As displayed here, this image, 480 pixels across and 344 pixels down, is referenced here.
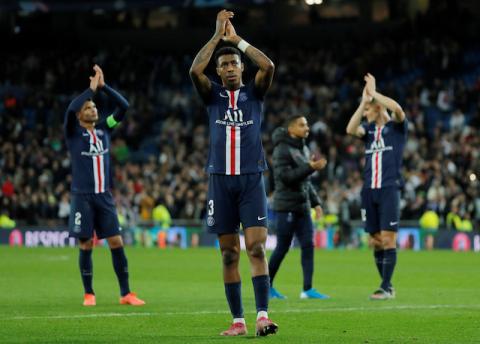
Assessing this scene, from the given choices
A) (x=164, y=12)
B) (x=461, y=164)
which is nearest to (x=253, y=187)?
(x=461, y=164)

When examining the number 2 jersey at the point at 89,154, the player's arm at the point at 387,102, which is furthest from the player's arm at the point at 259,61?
the player's arm at the point at 387,102

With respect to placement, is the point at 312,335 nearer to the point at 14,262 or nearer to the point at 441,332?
the point at 441,332

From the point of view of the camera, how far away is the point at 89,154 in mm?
14320

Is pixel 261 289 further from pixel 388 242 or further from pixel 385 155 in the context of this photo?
pixel 385 155

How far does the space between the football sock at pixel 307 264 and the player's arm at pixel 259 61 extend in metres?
5.29

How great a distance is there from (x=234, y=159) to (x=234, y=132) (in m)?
0.24

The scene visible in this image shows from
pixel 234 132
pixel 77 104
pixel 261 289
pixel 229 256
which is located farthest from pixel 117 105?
pixel 261 289

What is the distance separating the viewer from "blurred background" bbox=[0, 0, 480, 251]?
107 feet

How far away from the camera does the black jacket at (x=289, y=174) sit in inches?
600

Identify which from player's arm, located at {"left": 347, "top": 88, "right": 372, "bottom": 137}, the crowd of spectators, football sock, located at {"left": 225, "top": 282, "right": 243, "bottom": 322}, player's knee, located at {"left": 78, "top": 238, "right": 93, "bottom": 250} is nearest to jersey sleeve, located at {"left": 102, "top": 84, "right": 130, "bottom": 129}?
player's knee, located at {"left": 78, "top": 238, "right": 93, "bottom": 250}

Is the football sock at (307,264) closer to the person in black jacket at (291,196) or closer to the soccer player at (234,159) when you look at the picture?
the person in black jacket at (291,196)

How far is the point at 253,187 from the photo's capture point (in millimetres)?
10250

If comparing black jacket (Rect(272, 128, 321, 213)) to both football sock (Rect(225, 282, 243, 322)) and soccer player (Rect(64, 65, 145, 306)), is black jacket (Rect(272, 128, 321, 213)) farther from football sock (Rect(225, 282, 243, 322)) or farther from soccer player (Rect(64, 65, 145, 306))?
football sock (Rect(225, 282, 243, 322))

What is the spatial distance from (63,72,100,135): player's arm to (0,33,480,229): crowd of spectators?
1795 centimetres
